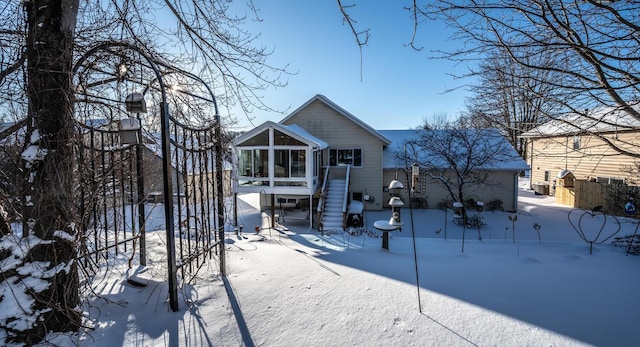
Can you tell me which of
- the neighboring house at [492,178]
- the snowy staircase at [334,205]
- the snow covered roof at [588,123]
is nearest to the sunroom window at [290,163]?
the snowy staircase at [334,205]

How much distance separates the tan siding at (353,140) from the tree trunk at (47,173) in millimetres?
13635

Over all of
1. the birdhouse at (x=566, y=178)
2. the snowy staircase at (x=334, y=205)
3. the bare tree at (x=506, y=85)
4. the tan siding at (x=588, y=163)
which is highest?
the bare tree at (x=506, y=85)

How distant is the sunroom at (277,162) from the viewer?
39.3 ft

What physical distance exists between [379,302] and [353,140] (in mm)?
13090

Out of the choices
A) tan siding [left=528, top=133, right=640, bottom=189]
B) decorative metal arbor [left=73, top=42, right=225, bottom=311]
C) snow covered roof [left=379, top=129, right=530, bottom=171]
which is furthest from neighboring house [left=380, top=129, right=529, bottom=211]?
decorative metal arbor [left=73, top=42, right=225, bottom=311]

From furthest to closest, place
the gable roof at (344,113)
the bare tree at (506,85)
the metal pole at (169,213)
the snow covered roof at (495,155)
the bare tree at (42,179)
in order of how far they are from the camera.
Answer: the gable roof at (344,113) < the snow covered roof at (495,155) < the bare tree at (506,85) < the metal pole at (169,213) < the bare tree at (42,179)

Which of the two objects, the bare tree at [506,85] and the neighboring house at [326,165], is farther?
the neighboring house at [326,165]

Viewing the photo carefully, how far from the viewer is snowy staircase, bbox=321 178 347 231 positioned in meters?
12.0

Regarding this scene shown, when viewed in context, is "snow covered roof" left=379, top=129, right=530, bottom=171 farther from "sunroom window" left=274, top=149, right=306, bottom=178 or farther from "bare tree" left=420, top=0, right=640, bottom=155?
"bare tree" left=420, top=0, right=640, bottom=155

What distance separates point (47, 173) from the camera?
2.31 meters

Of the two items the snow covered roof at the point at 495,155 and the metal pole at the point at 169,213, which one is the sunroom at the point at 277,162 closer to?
the snow covered roof at the point at 495,155

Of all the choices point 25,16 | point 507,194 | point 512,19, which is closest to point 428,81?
point 512,19

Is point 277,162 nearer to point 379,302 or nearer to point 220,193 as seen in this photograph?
point 220,193

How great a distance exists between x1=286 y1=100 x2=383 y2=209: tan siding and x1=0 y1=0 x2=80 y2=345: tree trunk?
13635 mm
